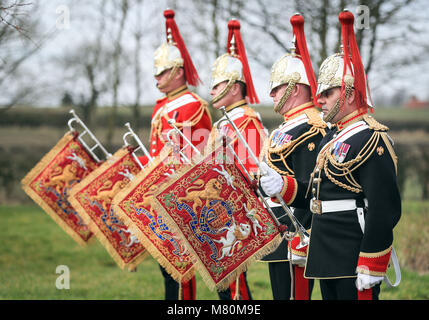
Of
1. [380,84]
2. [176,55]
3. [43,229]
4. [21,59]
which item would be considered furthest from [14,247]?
[380,84]

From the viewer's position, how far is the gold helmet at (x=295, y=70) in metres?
4.25

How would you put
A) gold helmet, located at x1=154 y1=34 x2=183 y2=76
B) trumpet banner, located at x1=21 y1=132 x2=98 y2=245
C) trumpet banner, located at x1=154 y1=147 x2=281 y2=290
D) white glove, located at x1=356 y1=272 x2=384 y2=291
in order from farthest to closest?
trumpet banner, located at x1=21 y1=132 x2=98 y2=245 → gold helmet, located at x1=154 y1=34 x2=183 y2=76 → trumpet banner, located at x1=154 y1=147 x2=281 y2=290 → white glove, located at x1=356 y1=272 x2=384 y2=291

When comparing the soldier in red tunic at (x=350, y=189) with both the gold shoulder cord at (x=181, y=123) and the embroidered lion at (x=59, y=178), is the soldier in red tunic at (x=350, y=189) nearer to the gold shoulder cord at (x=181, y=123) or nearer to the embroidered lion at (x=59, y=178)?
the gold shoulder cord at (x=181, y=123)

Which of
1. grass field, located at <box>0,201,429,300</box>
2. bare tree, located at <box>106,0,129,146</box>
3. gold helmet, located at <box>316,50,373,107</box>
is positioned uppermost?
gold helmet, located at <box>316,50,373,107</box>

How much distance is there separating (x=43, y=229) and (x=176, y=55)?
679cm

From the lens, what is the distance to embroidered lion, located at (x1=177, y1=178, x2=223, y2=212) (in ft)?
12.3

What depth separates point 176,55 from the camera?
5.81 metres

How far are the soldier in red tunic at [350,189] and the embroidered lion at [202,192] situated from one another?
0.32 metres

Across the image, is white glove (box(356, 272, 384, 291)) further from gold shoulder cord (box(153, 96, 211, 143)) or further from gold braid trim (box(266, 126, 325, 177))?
gold shoulder cord (box(153, 96, 211, 143))

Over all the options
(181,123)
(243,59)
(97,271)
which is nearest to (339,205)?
(243,59)

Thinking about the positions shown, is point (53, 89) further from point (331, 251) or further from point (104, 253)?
point (331, 251)

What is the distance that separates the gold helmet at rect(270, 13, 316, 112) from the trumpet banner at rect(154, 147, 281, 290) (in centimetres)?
79

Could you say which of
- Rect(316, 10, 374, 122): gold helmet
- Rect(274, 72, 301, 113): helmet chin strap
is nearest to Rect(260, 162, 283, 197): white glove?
Rect(316, 10, 374, 122): gold helmet

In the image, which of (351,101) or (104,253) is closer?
(351,101)
